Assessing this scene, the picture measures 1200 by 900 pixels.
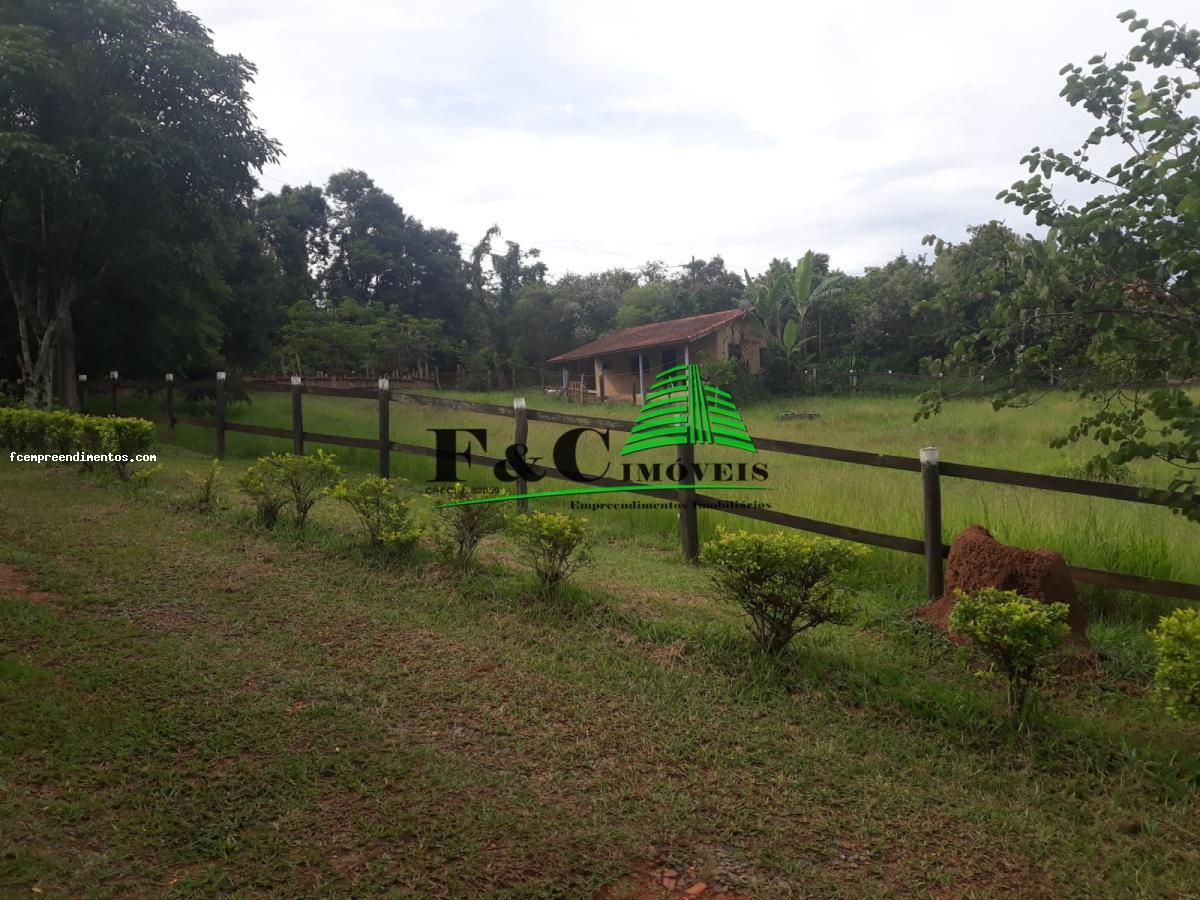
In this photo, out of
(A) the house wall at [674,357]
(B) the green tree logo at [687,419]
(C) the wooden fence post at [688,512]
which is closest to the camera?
(C) the wooden fence post at [688,512]

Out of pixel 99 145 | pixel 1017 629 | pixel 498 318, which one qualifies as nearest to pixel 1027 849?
pixel 1017 629

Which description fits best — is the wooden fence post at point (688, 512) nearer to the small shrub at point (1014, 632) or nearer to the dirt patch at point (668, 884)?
the small shrub at point (1014, 632)

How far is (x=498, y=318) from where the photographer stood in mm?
43156

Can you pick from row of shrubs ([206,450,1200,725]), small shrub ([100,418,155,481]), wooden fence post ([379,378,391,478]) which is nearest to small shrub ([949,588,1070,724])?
row of shrubs ([206,450,1200,725])

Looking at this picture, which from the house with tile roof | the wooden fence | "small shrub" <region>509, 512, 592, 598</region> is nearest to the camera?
the wooden fence

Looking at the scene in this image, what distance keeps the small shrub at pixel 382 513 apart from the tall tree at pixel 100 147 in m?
9.88

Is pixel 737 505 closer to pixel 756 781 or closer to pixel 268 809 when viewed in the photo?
pixel 756 781

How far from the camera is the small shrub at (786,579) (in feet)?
14.7

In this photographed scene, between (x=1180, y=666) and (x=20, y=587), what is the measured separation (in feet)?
21.2

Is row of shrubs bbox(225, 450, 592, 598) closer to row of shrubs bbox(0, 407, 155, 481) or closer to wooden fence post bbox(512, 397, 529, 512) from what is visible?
wooden fence post bbox(512, 397, 529, 512)

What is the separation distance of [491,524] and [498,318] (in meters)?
38.1

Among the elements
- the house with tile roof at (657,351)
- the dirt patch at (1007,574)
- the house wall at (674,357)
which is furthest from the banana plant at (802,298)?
the dirt patch at (1007,574)

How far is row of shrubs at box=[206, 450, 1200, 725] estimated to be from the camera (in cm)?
353

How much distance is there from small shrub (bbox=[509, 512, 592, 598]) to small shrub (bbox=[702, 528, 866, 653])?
118 cm
